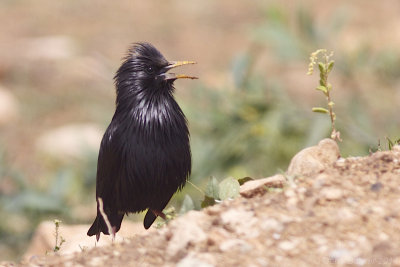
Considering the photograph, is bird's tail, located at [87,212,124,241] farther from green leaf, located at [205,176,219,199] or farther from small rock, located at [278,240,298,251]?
small rock, located at [278,240,298,251]

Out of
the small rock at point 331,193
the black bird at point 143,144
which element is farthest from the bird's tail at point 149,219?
the small rock at point 331,193

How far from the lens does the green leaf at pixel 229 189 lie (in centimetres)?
424

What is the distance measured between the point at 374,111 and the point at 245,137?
3.40 meters

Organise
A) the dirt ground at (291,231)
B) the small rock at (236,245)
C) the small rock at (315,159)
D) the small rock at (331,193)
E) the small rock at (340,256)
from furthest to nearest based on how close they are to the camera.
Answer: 1. the small rock at (315,159)
2. the small rock at (331,193)
3. the small rock at (236,245)
4. the dirt ground at (291,231)
5. the small rock at (340,256)

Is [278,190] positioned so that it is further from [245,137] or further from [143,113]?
[245,137]

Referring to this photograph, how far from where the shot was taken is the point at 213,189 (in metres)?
4.31

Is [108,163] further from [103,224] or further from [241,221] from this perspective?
[241,221]

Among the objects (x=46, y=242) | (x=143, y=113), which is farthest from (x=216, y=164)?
(x=143, y=113)

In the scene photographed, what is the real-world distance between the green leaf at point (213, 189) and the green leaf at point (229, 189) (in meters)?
0.02

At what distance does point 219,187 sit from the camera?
430cm

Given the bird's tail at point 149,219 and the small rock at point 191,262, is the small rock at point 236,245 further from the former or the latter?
the bird's tail at point 149,219

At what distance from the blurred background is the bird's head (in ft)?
4.20

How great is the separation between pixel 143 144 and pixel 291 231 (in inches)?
74.0

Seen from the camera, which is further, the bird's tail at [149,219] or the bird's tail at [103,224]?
the bird's tail at [149,219]
